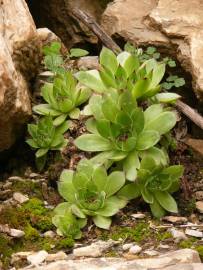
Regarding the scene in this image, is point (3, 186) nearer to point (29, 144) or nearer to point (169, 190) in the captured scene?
point (29, 144)

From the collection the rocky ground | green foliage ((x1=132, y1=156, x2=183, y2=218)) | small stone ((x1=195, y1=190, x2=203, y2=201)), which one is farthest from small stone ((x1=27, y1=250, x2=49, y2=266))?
small stone ((x1=195, y1=190, x2=203, y2=201))

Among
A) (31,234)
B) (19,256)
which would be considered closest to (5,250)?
(19,256)

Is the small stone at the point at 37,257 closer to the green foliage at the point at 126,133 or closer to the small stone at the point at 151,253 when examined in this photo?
the small stone at the point at 151,253

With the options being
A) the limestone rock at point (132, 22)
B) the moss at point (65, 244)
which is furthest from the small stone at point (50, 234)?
the limestone rock at point (132, 22)

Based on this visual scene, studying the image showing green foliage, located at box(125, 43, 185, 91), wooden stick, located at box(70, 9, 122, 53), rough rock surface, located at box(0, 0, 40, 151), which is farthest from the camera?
wooden stick, located at box(70, 9, 122, 53)

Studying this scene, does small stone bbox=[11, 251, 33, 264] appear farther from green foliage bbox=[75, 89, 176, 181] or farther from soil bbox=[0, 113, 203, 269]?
green foliage bbox=[75, 89, 176, 181]

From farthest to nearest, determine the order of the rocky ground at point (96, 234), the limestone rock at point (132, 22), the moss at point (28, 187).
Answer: the limestone rock at point (132, 22) < the moss at point (28, 187) < the rocky ground at point (96, 234)
